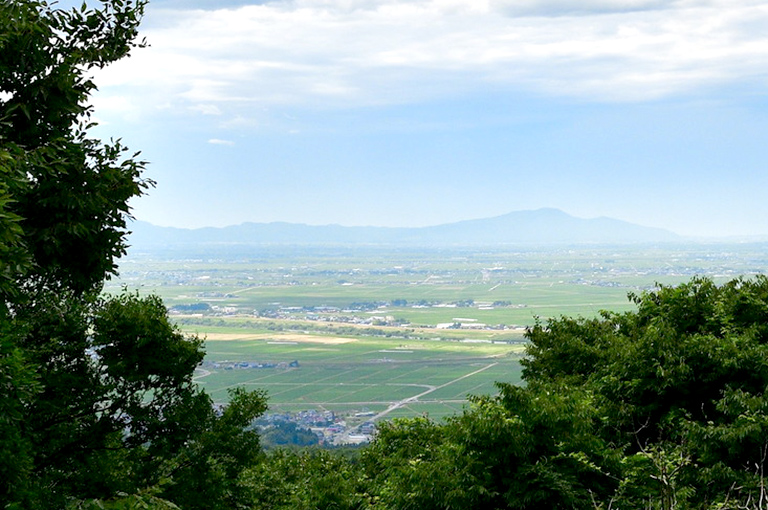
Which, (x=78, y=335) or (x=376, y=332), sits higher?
(x=78, y=335)

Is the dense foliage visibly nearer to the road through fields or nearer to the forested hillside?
the forested hillside

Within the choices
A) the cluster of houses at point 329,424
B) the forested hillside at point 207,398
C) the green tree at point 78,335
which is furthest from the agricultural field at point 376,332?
the green tree at point 78,335

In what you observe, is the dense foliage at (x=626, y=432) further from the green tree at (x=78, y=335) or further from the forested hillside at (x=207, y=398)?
the green tree at (x=78, y=335)

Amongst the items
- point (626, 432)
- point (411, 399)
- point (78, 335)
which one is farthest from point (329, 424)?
point (626, 432)

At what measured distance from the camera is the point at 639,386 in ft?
45.6

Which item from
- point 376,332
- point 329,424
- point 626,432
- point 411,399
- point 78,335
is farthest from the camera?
point 376,332

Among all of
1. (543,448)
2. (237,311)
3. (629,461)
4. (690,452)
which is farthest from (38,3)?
(237,311)

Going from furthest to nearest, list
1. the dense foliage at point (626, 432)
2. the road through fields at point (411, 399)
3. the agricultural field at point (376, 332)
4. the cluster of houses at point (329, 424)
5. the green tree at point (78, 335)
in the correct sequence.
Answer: the agricultural field at point (376, 332)
the road through fields at point (411, 399)
the cluster of houses at point (329, 424)
the dense foliage at point (626, 432)
the green tree at point (78, 335)

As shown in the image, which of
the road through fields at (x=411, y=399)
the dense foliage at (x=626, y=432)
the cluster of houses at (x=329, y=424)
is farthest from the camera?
the road through fields at (x=411, y=399)

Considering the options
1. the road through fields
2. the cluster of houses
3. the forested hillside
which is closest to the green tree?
the forested hillside

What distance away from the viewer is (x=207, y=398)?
55.1 ft

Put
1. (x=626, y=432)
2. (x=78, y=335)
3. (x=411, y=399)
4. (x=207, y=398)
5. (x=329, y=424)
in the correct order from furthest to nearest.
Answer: (x=411, y=399), (x=329, y=424), (x=207, y=398), (x=78, y=335), (x=626, y=432)

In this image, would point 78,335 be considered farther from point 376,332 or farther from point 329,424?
point 376,332

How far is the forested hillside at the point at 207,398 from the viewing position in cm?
906
